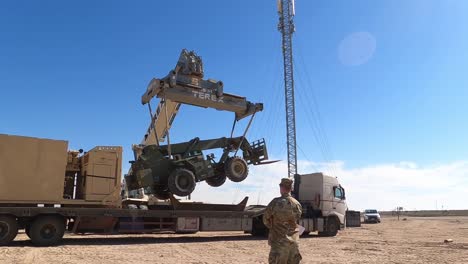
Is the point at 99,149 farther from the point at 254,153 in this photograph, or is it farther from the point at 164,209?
the point at 254,153

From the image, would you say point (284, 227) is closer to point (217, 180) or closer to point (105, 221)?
point (105, 221)

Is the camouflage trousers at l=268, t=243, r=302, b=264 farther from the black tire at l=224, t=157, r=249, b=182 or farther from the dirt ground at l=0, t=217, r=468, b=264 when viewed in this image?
the black tire at l=224, t=157, r=249, b=182

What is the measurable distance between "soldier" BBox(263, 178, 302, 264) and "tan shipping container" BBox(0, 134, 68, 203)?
10.5 meters

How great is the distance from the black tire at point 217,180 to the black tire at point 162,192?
188 centimetres

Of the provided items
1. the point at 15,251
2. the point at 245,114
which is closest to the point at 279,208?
the point at 15,251

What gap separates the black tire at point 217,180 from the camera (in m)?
19.7

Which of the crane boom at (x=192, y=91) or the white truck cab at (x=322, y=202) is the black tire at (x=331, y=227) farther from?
the crane boom at (x=192, y=91)

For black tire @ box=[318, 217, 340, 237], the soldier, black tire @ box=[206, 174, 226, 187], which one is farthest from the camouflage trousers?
black tire @ box=[318, 217, 340, 237]

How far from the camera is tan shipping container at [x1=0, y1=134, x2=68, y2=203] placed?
14219 millimetres

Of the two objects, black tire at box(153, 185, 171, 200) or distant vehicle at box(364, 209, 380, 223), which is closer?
black tire at box(153, 185, 171, 200)

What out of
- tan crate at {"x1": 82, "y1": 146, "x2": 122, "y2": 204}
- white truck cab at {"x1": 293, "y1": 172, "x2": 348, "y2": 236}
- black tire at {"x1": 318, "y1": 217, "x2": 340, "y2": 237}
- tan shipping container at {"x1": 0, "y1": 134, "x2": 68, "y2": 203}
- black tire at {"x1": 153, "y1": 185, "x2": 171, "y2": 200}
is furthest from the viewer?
black tire at {"x1": 318, "y1": 217, "x2": 340, "y2": 237}

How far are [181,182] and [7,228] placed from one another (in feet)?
20.4

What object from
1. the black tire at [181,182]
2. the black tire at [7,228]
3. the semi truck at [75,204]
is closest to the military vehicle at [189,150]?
the black tire at [181,182]

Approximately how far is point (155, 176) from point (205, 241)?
3.14m
